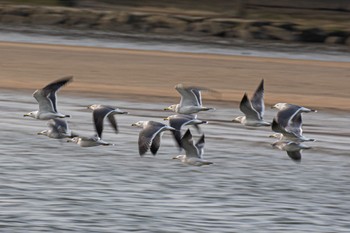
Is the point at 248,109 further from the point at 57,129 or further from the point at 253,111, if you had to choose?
the point at 57,129

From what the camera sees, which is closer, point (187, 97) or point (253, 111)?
point (253, 111)

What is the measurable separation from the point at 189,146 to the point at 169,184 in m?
1.08

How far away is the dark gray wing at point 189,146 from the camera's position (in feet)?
40.6

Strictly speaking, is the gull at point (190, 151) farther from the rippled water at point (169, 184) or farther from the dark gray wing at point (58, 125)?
the dark gray wing at point (58, 125)

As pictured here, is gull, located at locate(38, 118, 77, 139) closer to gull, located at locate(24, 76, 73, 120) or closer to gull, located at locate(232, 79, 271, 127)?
gull, located at locate(24, 76, 73, 120)

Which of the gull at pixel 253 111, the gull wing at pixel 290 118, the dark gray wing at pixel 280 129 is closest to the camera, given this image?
the dark gray wing at pixel 280 129

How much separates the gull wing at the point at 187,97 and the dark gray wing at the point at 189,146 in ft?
1.55

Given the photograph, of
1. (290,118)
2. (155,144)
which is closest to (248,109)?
(290,118)

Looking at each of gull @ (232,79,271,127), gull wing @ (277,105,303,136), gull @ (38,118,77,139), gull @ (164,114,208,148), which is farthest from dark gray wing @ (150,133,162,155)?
gull wing @ (277,105,303,136)

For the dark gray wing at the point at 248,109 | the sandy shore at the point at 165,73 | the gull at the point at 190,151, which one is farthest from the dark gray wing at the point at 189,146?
the sandy shore at the point at 165,73

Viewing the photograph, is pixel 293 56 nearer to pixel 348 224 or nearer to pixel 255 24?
pixel 255 24

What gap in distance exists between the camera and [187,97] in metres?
12.9

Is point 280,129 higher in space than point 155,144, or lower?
higher

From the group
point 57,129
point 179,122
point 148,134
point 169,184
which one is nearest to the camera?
point 148,134
